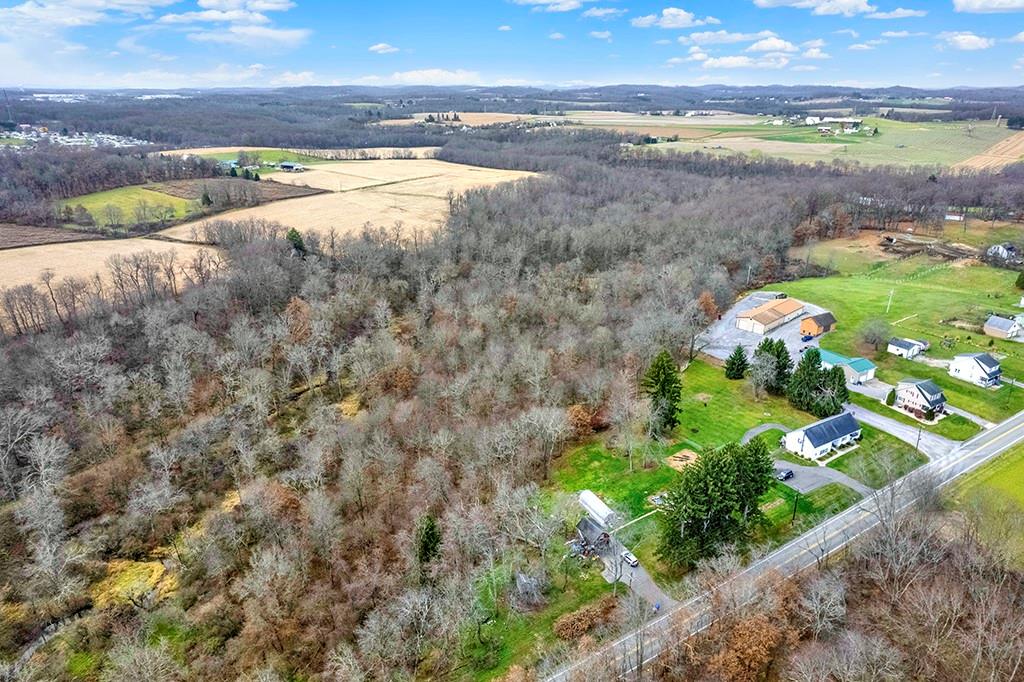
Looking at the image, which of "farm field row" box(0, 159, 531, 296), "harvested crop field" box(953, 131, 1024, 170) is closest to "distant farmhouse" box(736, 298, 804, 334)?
"farm field row" box(0, 159, 531, 296)

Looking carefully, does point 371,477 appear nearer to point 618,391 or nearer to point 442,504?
point 442,504

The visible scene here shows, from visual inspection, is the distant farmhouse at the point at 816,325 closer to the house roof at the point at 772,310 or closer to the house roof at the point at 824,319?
the house roof at the point at 824,319

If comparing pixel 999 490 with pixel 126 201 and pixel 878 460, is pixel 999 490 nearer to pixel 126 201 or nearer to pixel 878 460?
pixel 878 460

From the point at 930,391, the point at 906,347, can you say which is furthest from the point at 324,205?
the point at 930,391

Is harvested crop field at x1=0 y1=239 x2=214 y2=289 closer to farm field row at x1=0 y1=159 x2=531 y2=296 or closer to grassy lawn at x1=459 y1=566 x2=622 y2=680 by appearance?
farm field row at x1=0 y1=159 x2=531 y2=296

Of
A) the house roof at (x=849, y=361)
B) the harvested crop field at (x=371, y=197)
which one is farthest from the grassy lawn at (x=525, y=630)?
the harvested crop field at (x=371, y=197)

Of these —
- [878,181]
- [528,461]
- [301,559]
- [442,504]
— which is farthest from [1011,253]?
[301,559]
